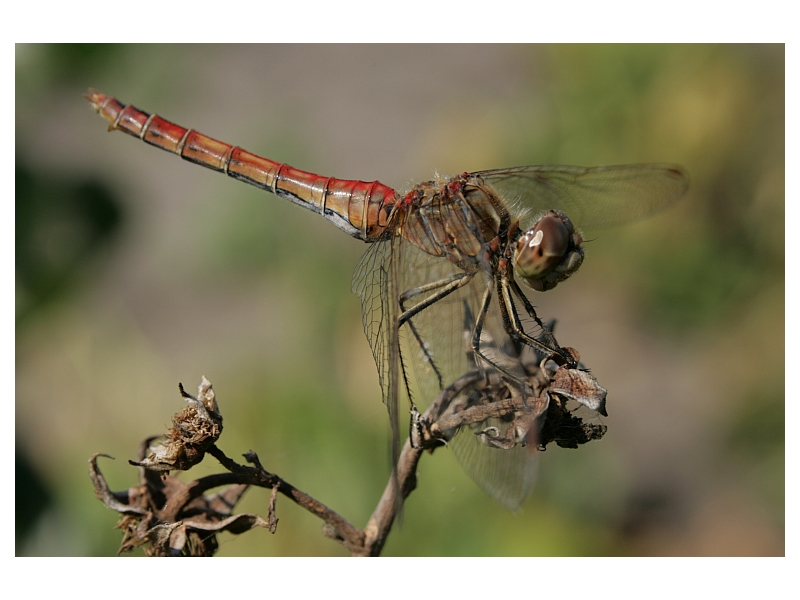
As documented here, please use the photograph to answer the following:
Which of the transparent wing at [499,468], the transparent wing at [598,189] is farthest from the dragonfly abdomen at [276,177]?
the transparent wing at [499,468]

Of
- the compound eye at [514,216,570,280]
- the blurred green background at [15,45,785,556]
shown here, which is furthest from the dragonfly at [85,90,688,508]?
the blurred green background at [15,45,785,556]

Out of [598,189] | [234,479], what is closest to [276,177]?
[598,189]

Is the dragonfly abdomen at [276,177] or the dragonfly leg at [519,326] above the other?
the dragonfly abdomen at [276,177]

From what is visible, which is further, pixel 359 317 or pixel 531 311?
pixel 359 317

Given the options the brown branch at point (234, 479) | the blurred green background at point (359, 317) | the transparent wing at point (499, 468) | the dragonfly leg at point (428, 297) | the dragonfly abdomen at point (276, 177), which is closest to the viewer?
the brown branch at point (234, 479)

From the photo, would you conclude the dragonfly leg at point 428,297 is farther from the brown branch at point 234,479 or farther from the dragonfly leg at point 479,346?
the brown branch at point 234,479

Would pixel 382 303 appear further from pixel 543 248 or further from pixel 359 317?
pixel 359 317

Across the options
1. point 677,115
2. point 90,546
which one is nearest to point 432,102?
point 677,115
